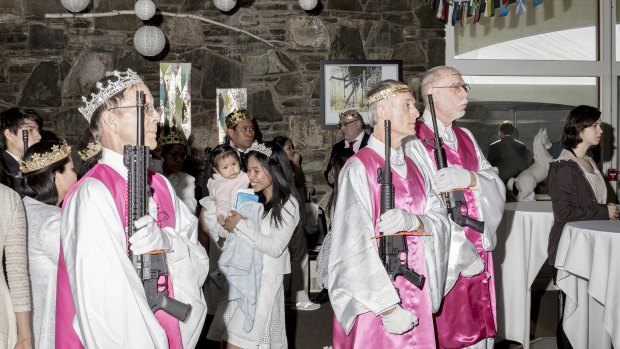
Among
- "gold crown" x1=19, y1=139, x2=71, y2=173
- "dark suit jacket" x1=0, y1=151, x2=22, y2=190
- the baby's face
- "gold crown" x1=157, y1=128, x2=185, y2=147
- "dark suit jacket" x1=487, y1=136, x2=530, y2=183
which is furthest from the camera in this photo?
"dark suit jacket" x1=487, y1=136, x2=530, y2=183

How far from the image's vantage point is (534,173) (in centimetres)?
742

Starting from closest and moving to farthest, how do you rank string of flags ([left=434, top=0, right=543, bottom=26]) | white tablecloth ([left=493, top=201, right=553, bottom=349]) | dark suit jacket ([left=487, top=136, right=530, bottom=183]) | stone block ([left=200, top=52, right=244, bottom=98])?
white tablecloth ([left=493, top=201, right=553, bottom=349]), string of flags ([left=434, top=0, right=543, bottom=26]), stone block ([left=200, top=52, right=244, bottom=98]), dark suit jacket ([left=487, top=136, right=530, bottom=183])

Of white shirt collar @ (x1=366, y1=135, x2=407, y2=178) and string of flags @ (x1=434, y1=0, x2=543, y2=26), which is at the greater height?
string of flags @ (x1=434, y1=0, x2=543, y2=26)

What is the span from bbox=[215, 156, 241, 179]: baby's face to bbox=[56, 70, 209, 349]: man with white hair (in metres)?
2.29

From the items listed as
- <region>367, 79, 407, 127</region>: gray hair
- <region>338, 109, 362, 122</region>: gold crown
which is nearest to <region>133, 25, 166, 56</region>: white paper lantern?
<region>338, 109, 362, 122</region>: gold crown

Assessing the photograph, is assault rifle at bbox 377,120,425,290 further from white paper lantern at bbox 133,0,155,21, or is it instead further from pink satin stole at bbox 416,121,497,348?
white paper lantern at bbox 133,0,155,21

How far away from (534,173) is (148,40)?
3809 millimetres

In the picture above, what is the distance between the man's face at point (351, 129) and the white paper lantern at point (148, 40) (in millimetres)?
1800

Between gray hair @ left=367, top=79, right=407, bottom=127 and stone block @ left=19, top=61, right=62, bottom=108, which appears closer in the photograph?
gray hair @ left=367, top=79, right=407, bottom=127

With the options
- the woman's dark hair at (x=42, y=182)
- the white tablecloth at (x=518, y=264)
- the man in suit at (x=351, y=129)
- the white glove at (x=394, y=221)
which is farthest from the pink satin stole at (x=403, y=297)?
the man in suit at (x=351, y=129)

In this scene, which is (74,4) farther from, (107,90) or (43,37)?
(107,90)

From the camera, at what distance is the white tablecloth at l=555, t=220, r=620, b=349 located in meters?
4.01

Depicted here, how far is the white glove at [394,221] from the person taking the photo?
2701 millimetres

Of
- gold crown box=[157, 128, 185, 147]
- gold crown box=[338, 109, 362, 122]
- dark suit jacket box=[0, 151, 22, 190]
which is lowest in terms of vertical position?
dark suit jacket box=[0, 151, 22, 190]
